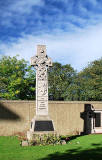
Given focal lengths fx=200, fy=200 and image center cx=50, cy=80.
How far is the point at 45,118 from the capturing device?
1187cm

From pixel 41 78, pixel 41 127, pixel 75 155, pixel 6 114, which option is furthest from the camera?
pixel 6 114

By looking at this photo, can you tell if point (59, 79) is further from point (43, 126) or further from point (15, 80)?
point (43, 126)

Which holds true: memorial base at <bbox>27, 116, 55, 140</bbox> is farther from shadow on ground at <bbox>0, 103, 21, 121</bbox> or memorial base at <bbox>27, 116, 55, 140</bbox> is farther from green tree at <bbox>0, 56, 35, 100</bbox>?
green tree at <bbox>0, 56, 35, 100</bbox>

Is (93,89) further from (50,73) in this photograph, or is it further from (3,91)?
(3,91)

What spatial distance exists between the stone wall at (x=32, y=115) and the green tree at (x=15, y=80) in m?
17.2

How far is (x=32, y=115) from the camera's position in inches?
617

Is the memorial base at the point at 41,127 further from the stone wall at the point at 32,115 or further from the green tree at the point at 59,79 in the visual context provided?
the green tree at the point at 59,79

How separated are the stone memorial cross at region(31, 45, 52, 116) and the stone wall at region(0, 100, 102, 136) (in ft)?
12.5

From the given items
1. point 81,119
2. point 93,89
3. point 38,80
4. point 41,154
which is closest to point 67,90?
point 93,89

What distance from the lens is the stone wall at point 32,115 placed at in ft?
49.8

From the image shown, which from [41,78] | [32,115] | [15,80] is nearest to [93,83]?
[15,80]

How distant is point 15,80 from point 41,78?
877 inches

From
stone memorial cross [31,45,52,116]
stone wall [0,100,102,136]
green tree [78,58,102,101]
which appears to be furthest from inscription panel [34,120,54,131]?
green tree [78,58,102,101]

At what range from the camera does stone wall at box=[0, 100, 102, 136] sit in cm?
1519
